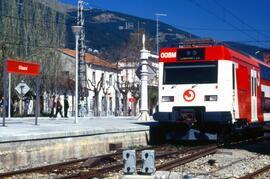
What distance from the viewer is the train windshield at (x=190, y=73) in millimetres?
20531

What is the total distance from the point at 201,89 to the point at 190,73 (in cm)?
77

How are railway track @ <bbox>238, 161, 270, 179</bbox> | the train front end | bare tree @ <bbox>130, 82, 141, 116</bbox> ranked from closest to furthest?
railway track @ <bbox>238, 161, 270, 179</bbox> → the train front end → bare tree @ <bbox>130, 82, 141, 116</bbox>

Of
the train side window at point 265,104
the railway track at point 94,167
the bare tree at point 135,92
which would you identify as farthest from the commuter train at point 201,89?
the bare tree at point 135,92

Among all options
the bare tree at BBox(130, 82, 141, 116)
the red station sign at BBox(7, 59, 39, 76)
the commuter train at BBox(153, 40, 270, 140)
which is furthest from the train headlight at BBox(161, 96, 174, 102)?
the bare tree at BBox(130, 82, 141, 116)

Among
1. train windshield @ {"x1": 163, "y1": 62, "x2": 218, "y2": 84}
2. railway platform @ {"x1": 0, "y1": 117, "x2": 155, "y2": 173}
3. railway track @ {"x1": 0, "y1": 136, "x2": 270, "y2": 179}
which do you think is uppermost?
train windshield @ {"x1": 163, "y1": 62, "x2": 218, "y2": 84}

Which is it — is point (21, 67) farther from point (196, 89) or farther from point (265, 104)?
point (265, 104)

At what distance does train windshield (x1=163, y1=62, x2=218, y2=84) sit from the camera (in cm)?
2053

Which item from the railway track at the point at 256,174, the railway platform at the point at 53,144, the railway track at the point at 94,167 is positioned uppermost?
the railway platform at the point at 53,144

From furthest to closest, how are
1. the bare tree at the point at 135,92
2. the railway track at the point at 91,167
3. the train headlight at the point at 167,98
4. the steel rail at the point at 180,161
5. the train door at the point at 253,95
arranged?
the bare tree at the point at 135,92 < the train door at the point at 253,95 < the train headlight at the point at 167,98 < the steel rail at the point at 180,161 < the railway track at the point at 91,167

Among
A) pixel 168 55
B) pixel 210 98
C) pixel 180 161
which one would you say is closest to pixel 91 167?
pixel 180 161

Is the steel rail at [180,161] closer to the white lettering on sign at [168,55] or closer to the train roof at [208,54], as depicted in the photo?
the train roof at [208,54]

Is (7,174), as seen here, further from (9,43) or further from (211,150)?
(9,43)

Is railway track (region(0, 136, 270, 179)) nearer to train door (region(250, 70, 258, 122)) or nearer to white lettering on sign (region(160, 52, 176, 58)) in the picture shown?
white lettering on sign (region(160, 52, 176, 58))

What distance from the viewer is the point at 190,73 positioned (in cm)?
2089
